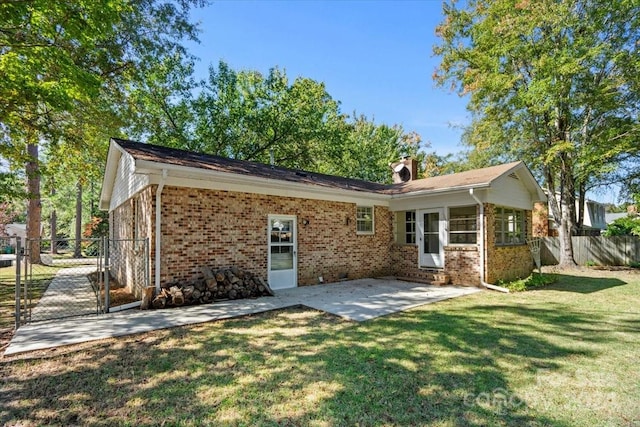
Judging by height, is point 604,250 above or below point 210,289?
above

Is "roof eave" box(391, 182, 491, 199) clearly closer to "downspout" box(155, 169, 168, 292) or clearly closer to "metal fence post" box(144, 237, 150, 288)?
"downspout" box(155, 169, 168, 292)

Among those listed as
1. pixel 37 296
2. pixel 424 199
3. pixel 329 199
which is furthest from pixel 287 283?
pixel 37 296

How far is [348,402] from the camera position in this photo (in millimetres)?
2975

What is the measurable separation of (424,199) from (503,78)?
7450mm

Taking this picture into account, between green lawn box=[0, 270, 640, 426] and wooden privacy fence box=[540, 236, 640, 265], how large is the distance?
1236 centimetres

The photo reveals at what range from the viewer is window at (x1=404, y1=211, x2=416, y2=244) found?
11.4 meters

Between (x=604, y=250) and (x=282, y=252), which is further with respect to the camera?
(x=604, y=250)

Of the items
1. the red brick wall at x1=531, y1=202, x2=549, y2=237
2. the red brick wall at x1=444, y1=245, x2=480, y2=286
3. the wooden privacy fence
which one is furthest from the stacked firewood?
the red brick wall at x1=531, y1=202, x2=549, y2=237

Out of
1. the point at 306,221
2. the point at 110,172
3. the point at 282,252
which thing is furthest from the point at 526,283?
the point at 110,172

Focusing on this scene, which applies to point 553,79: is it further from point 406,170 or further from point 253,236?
point 253,236

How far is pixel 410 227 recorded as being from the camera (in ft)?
38.0

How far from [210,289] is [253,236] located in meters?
1.76

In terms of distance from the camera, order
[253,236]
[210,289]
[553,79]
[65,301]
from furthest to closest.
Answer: [553,79] < [253,236] < [65,301] < [210,289]

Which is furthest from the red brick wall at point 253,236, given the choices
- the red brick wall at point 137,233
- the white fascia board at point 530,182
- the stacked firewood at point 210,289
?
the white fascia board at point 530,182
